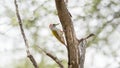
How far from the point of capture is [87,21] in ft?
7.95

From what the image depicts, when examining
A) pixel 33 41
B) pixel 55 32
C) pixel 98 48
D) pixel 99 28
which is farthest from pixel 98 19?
pixel 55 32

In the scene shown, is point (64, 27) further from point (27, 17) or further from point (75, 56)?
point (27, 17)

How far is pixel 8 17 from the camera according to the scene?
247cm

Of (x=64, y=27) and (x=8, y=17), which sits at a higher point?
(x=64, y=27)

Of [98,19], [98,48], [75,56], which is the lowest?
[98,48]

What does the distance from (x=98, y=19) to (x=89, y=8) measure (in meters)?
0.11

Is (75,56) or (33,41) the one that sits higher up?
(75,56)

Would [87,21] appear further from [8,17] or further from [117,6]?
[8,17]

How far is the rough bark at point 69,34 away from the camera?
0.27 metres

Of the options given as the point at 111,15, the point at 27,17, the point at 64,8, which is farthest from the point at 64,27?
the point at 111,15

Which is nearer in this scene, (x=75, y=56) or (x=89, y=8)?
(x=75, y=56)

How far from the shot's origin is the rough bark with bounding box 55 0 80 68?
0.27 m

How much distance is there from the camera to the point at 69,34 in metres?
0.28

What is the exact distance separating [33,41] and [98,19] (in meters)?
0.54
